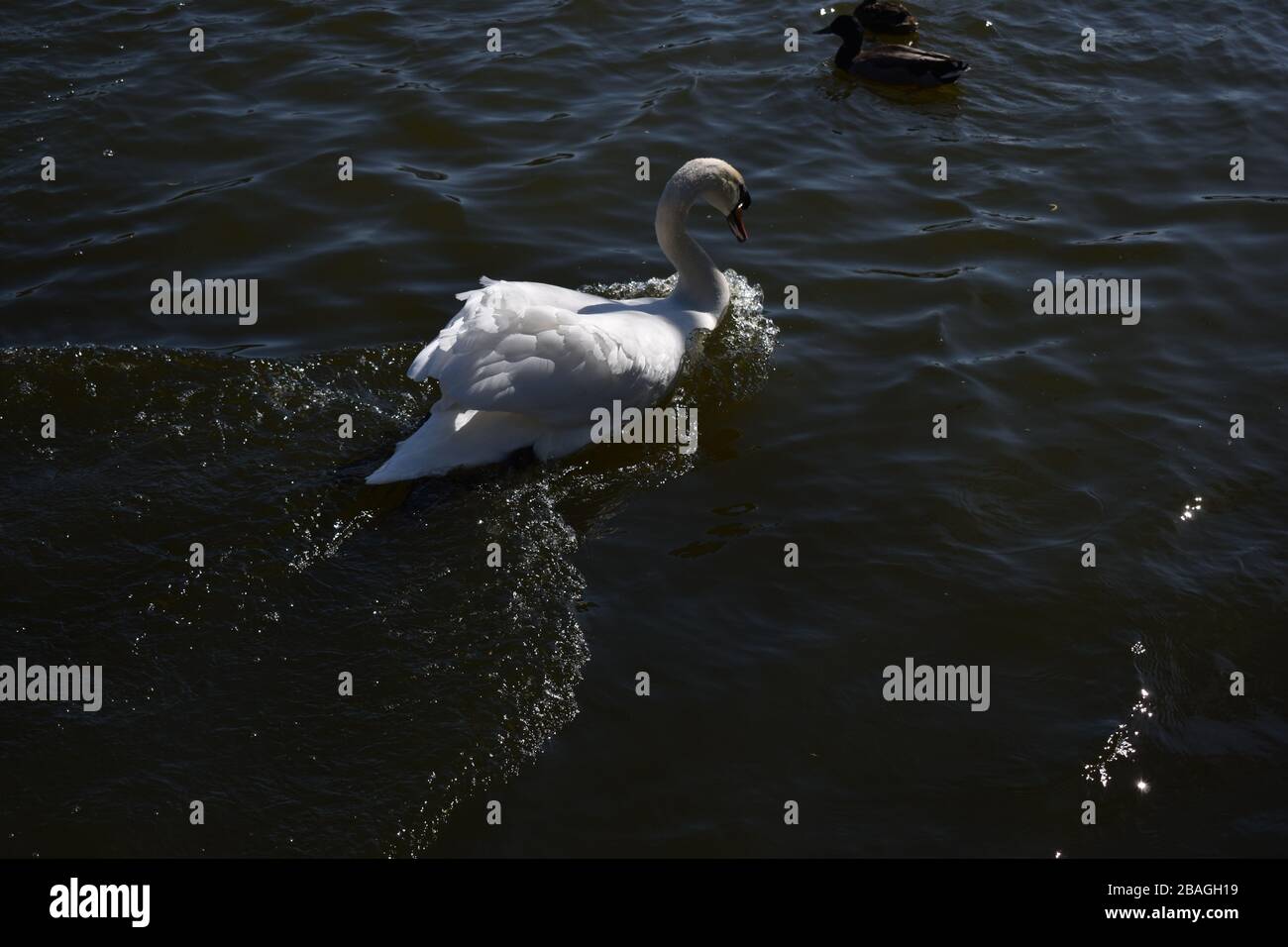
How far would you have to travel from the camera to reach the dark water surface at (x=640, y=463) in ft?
20.1

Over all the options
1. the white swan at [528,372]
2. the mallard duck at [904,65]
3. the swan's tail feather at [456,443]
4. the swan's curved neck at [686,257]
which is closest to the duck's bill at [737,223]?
the swan's curved neck at [686,257]

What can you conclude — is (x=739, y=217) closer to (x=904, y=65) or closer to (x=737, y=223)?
(x=737, y=223)

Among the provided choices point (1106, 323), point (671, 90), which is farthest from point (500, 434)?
point (671, 90)

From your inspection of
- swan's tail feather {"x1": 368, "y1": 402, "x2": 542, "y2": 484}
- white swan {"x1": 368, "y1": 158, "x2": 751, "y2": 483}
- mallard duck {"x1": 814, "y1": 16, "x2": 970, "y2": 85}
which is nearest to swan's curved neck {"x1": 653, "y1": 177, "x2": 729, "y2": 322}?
white swan {"x1": 368, "y1": 158, "x2": 751, "y2": 483}

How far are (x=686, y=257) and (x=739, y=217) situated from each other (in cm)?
75

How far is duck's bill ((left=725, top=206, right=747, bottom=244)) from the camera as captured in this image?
9.77 meters

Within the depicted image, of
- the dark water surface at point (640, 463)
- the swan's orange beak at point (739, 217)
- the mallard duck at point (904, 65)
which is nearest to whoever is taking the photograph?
the dark water surface at point (640, 463)

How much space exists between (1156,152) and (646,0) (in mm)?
5716

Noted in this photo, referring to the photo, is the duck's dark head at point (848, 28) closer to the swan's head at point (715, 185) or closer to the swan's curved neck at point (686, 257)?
the swan's head at point (715, 185)

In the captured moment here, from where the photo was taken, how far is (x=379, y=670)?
6500 millimetres

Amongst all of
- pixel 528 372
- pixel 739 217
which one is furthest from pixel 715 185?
pixel 528 372

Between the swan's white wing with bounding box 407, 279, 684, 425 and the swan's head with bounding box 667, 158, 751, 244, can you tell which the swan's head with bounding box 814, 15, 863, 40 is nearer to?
the swan's head with bounding box 667, 158, 751, 244

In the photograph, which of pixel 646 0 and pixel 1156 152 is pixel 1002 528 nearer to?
pixel 1156 152

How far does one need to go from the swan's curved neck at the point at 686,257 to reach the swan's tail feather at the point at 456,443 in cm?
190
